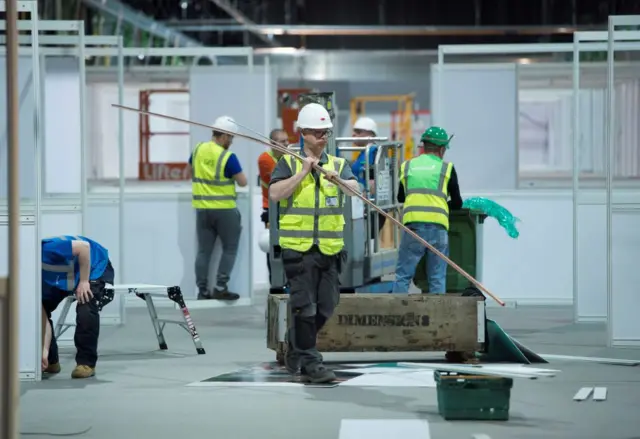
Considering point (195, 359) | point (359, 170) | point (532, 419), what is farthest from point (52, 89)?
point (532, 419)

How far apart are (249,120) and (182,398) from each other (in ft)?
20.7

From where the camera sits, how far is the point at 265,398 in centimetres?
782

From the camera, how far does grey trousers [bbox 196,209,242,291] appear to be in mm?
13195

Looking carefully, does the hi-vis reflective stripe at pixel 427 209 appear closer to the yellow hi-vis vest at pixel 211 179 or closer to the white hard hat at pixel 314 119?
the white hard hat at pixel 314 119

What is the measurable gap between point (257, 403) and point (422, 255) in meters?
2.95

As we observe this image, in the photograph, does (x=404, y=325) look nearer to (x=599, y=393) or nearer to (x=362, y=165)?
(x=599, y=393)

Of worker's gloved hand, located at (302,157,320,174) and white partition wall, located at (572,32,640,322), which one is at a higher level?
worker's gloved hand, located at (302,157,320,174)

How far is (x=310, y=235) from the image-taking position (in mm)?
8195

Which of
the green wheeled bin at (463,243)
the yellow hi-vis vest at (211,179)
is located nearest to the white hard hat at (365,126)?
the yellow hi-vis vest at (211,179)

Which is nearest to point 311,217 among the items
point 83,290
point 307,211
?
point 307,211

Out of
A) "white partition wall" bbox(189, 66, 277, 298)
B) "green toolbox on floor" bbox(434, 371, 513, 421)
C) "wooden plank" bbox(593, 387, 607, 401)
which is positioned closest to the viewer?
"green toolbox on floor" bbox(434, 371, 513, 421)

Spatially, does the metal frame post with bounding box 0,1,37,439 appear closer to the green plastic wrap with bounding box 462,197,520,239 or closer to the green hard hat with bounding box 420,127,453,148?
the green hard hat with bounding box 420,127,453,148

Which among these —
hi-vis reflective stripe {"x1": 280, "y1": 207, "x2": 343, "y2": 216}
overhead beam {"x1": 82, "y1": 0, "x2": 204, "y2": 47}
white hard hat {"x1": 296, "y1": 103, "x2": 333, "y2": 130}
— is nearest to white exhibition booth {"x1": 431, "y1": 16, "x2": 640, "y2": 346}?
white hard hat {"x1": 296, "y1": 103, "x2": 333, "y2": 130}

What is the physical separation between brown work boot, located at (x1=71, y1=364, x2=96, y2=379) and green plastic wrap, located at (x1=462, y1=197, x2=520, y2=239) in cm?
364
